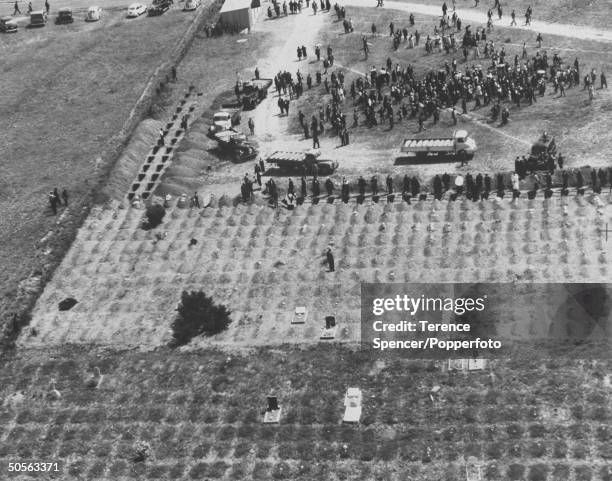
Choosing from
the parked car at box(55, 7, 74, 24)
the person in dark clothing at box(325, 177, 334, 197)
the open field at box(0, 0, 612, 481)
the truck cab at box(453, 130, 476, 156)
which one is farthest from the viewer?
the parked car at box(55, 7, 74, 24)

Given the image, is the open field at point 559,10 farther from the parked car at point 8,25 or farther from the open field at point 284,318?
the parked car at point 8,25

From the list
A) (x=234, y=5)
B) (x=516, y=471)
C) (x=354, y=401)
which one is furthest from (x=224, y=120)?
(x=516, y=471)

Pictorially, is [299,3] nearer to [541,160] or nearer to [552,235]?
[541,160]

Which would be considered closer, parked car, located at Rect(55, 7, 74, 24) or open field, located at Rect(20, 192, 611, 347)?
open field, located at Rect(20, 192, 611, 347)

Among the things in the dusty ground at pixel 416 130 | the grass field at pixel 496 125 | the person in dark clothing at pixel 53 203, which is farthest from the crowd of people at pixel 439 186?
the person in dark clothing at pixel 53 203

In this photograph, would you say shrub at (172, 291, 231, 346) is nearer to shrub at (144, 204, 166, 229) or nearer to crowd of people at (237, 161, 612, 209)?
shrub at (144, 204, 166, 229)

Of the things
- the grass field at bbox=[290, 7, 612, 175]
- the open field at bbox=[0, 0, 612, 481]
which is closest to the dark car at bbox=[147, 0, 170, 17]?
the grass field at bbox=[290, 7, 612, 175]
